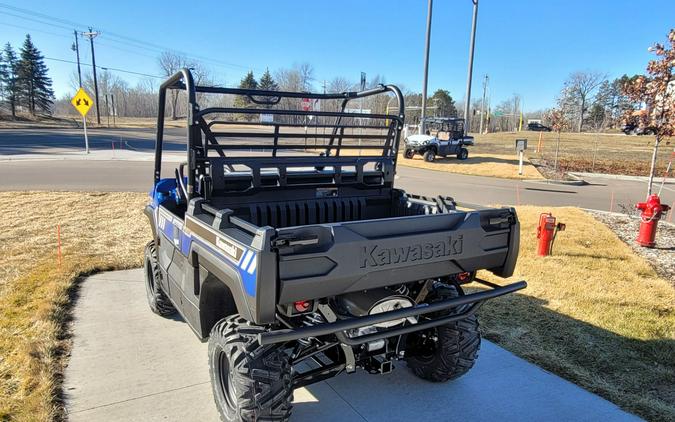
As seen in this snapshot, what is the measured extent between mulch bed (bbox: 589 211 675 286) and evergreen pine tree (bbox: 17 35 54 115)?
7099 centimetres

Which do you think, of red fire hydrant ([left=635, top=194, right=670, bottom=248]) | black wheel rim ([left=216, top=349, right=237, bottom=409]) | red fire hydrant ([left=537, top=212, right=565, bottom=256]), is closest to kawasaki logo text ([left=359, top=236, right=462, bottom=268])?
black wheel rim ([left=216, top=349, right=237, bottom=409])

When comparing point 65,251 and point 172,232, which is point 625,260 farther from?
point 65,251

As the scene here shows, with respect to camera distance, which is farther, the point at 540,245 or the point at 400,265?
the point at 540,245

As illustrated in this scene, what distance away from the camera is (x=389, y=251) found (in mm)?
2340

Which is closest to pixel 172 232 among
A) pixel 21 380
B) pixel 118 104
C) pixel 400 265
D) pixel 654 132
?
pixel 21 380

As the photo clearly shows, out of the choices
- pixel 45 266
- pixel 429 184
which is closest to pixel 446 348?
pixel 45 266

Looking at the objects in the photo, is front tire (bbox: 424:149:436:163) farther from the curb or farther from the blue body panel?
the blue body panel

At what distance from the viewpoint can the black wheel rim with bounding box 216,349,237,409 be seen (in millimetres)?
2750

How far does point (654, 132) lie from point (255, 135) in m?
8.38

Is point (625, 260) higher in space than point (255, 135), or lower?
lower

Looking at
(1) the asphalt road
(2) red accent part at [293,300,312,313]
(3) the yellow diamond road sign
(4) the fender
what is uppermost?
(3) the yellow diamond road sign

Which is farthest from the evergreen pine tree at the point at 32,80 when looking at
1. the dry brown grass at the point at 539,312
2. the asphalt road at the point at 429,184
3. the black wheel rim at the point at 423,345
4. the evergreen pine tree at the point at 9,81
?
the black wheel rim at the point at 423,345

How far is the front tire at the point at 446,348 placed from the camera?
318cm

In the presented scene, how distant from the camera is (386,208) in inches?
157
